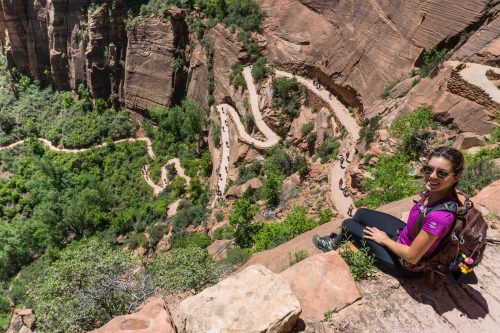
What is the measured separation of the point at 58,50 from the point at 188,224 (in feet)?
116

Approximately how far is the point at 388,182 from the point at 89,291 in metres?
12.2

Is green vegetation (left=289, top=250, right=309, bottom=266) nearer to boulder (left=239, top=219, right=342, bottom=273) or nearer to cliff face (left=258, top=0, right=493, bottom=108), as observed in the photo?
boulder (left=239, top=219, right=342, bottom=273)

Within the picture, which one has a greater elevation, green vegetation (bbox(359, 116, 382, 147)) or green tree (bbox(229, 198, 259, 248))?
green vegetation (bbox(359, 116, 382, 147))

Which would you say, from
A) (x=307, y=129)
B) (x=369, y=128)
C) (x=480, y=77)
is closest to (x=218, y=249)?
(x=369, y=128)

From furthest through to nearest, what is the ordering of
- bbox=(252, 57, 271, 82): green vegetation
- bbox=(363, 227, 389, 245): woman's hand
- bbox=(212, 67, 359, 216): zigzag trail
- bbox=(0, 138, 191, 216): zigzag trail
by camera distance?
bbox=(0, 138, 191, 216): zigzag trail, bbox=(252, 57, 271, 82): green vegetation, bbox=(212, 67, 359, 216): zigzag trail, bbox=(363, 227, 389, 245): woman's hand

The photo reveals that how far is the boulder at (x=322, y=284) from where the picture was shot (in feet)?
18.7

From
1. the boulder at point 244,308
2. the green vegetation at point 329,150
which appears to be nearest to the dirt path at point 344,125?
the green vegetation at point 329,150

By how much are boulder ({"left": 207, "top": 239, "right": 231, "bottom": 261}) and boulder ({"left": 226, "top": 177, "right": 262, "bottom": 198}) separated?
4730mm

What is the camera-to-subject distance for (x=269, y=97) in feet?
104

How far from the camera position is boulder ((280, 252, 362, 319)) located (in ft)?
18.7

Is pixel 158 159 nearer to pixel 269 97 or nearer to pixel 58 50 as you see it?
pixel 269 97

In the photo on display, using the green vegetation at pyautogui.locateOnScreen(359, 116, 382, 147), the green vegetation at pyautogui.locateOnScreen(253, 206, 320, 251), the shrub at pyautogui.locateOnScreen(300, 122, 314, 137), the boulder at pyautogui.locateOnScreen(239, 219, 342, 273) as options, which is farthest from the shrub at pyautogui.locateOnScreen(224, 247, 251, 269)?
the shrub at pyautogui.locateOnScreen(300, 122, 314, 137)

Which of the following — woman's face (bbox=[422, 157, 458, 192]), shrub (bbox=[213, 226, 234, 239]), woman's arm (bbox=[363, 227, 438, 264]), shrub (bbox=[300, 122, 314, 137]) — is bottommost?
shrub (bbox=[213, 226, 234, 239])

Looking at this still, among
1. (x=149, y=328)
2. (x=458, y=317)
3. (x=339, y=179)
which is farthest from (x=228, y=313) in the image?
(x=339, y=179)
